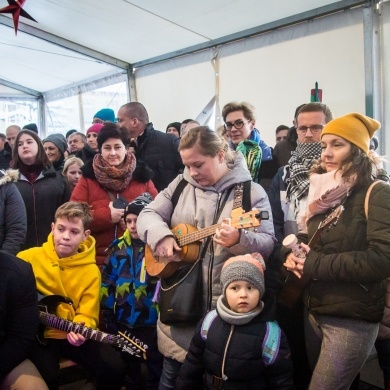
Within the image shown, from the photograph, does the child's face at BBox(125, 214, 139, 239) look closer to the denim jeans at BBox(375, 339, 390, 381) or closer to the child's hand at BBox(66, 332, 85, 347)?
the child's hand at BBox(66, 332, 85, 347)

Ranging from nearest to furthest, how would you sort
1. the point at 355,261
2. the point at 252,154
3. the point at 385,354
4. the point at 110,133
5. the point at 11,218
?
1. the point at 355,261
2. the point at 385,354
3. the point at 252,154
4. the point at 11,218
5. the point at 110,133

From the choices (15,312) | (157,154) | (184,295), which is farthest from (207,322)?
(157,154)

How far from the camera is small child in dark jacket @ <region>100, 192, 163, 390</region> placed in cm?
285

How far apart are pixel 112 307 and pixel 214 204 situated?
→ 1.06 metres

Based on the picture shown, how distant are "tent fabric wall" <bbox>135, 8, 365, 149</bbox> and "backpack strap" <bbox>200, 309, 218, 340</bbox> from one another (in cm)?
356

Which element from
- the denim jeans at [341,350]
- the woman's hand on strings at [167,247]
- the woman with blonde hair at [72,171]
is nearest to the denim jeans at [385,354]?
the denim jeans at [341,350]

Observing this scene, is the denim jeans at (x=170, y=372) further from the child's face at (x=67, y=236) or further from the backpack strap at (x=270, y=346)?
the child's face at (x=67, y=236)

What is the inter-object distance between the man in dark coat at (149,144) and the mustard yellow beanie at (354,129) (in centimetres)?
220

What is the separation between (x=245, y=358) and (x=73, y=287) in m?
1.25

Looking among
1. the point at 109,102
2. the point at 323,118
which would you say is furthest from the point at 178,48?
the point at 323,118

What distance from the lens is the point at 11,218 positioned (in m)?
3.22

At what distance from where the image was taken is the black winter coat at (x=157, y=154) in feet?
13.5

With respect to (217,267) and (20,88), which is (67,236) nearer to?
(217,267)

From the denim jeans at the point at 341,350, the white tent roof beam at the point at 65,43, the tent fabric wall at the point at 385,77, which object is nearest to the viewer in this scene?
the denim jeans at the point at 341,350
